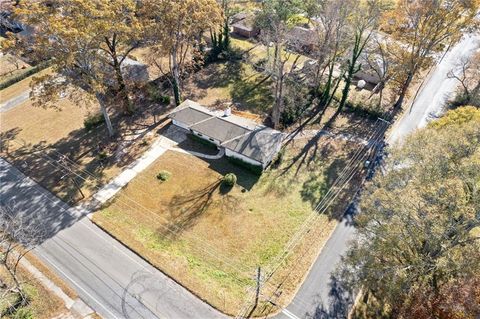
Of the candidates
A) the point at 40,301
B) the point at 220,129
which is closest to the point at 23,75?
the point at 220,129

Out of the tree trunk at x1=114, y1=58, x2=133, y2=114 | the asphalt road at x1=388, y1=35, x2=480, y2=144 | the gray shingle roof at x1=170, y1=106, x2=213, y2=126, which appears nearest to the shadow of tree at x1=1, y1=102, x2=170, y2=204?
the tree trunk at x1=114, y1=58, x2=133, y2=114

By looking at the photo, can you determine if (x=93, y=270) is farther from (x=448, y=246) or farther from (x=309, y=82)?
(x=309, y=82)

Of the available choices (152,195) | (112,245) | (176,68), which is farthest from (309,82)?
(112,245)

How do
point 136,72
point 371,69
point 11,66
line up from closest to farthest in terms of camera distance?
point 136,72 → point 371,69 → point 11,66

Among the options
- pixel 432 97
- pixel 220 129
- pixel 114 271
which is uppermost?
pixel 432 97

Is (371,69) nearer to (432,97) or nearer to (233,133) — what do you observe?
(432,97)

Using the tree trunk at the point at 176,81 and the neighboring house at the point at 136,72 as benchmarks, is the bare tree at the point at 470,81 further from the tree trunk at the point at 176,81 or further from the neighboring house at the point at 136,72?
the neighboring house at the point at 136,72
